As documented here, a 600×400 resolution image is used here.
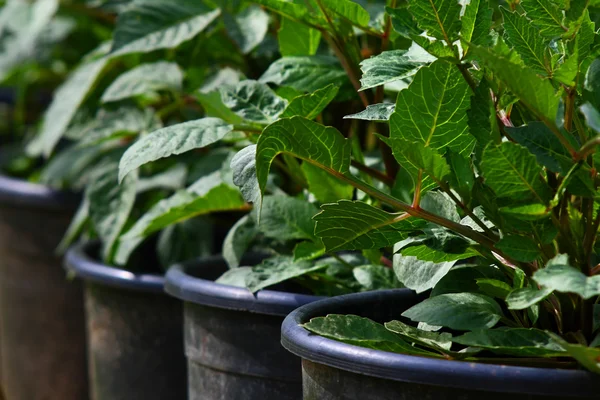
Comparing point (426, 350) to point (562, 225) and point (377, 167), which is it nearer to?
point (562, 225)

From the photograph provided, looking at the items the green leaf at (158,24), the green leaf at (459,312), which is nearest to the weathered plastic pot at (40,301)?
the green leaf at (158,24)

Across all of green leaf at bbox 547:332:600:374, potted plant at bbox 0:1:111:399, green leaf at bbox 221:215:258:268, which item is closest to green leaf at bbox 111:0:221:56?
green leaf at bbox 221:215:258:268

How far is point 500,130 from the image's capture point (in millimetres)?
975

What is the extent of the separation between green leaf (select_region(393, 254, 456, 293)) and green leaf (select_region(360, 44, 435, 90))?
0.67ft

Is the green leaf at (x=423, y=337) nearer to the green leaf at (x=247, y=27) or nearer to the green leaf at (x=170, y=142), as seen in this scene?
the green leaf at (x=170, y=142)

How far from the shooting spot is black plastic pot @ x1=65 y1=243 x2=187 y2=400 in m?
1.63

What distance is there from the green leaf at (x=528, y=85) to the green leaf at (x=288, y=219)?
51cm

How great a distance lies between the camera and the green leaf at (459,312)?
933 millimetres

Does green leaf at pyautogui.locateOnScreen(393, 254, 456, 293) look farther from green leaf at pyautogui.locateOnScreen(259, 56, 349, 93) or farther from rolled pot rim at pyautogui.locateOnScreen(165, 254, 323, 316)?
green leaf at pyautogui.locateOnScreen(259, 56, 349, 93)

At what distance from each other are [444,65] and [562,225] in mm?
200

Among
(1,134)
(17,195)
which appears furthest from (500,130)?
(1,134)

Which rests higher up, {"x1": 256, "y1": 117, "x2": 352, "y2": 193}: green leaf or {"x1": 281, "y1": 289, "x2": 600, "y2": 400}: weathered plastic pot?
{"x1": 256, "y1": 117, "x2": 352, "y2": 193}: green leaf

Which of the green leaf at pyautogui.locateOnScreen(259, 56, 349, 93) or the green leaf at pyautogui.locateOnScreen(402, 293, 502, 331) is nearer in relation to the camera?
the green leaf at pyautogui.locateOnScreen(402, 293, 502, 331)

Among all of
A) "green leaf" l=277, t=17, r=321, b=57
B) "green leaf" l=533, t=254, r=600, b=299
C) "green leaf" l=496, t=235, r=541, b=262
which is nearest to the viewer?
"green leaf" l=533, t=254, r=600, b=299
